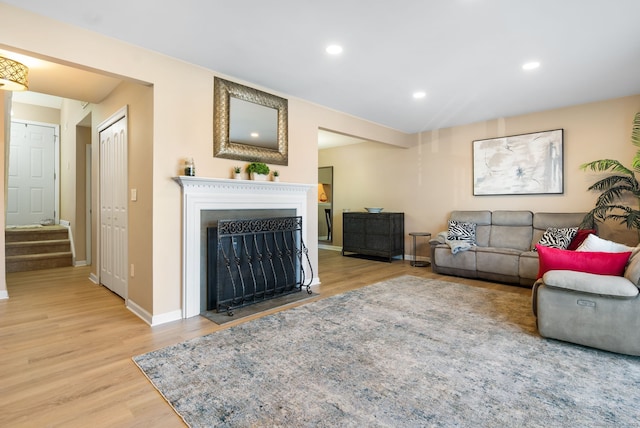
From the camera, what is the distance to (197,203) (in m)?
3.14

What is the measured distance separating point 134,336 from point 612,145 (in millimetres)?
6085

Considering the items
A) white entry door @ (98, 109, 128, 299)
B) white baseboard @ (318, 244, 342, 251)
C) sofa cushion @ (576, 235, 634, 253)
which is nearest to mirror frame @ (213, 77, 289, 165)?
white entry door @ (98, 109, 128, 299)

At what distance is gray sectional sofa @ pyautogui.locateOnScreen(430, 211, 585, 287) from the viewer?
4.25 metres

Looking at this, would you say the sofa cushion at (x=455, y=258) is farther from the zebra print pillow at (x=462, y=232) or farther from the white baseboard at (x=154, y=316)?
the white baseboard at (x=154, y=316)

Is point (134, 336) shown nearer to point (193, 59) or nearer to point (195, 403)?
point (195, 403)

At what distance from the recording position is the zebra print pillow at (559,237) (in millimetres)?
4039

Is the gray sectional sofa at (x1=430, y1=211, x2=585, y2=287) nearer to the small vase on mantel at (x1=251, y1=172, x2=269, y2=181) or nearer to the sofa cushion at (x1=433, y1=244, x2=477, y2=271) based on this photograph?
the sofa cushion at (x1=433, y1=244, x2=477, y2=271)

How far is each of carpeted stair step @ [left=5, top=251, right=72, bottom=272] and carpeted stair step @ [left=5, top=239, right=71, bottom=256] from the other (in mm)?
108

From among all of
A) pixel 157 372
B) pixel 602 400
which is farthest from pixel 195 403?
pixel 602 400

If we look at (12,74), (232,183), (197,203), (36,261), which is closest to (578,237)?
(232,183)

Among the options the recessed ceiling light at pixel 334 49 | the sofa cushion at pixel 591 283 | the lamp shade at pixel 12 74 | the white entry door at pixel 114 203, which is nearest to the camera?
Result: the sofa cushion at pixel 591 283

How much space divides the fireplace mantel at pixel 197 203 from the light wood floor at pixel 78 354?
1.01 feet

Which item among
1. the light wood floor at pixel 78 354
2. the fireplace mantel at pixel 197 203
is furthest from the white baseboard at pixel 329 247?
the fireplace mantel at pixel 197 203

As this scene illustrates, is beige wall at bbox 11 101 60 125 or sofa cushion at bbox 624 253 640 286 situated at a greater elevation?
beige wall at bbox 11 101 60 125
